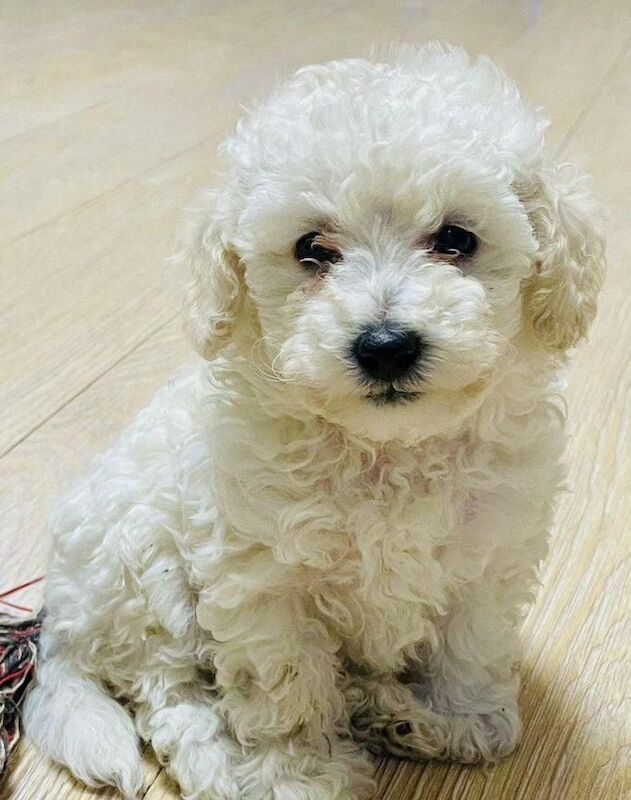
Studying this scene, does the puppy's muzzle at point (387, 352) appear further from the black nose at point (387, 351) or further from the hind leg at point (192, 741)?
the hind leg at point (192, 741)

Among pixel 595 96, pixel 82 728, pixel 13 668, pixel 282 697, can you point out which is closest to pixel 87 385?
pixel 13 668

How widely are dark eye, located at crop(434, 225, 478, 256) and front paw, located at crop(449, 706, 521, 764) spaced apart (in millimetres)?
562

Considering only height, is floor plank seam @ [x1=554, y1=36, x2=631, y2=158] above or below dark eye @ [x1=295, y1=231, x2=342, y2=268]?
below

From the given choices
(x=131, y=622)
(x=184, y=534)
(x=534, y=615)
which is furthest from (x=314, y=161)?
(x=534, y=615)

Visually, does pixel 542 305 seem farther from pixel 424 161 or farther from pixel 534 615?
pixel 534 615

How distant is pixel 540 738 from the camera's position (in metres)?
1.31

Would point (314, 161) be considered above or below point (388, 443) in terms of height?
above

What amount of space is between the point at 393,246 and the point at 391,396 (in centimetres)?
15

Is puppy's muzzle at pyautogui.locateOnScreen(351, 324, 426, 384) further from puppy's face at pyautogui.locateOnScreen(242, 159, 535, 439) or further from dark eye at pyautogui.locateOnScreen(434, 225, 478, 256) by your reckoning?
dark eye at pyautogui.locateOnScreen(434, 225, 478, 256)

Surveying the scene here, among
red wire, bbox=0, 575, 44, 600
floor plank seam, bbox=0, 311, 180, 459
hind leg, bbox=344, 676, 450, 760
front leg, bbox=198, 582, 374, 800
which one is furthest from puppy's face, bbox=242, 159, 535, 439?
floor plank seam, bbox=0, 311, 180, 459

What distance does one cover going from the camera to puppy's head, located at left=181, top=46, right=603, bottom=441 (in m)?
1.02

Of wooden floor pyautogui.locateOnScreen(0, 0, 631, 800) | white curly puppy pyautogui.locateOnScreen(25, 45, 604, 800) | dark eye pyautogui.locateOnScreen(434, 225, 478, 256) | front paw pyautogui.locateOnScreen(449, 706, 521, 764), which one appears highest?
dark eye pyautogui.locateOnScreen(434, 225, 478, 256)

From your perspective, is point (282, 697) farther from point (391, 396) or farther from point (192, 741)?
point (391, 396)

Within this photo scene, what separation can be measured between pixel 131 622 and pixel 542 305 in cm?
61
